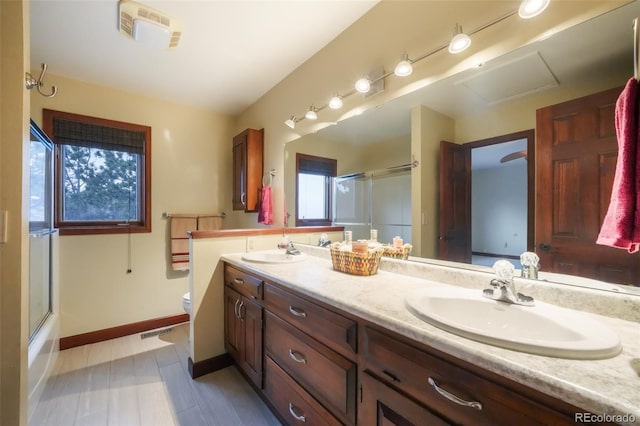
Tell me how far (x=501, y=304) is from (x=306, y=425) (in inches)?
38.1

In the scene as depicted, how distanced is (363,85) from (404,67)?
0.29 meters

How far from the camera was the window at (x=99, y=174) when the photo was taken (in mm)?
2318

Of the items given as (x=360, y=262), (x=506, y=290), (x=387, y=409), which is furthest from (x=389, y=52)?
(x=387, y=409)

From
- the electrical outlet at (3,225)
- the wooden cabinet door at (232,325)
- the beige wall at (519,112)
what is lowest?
the wooden cabinet door at (232,325)

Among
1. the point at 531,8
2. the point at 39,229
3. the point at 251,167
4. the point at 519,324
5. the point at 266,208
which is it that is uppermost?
the point at 531,8

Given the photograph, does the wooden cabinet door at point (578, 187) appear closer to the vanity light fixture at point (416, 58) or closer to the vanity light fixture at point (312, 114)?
the vanity light fixture at point (416, 58)

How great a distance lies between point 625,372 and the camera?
0.52m

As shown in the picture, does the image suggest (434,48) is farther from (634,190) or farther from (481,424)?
(481,424)

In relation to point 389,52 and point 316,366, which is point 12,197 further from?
point 389,52

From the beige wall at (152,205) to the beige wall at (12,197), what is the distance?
1.53 meters

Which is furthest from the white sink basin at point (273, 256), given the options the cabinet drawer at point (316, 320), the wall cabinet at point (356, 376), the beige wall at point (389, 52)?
the beige wall at point (389, 52)

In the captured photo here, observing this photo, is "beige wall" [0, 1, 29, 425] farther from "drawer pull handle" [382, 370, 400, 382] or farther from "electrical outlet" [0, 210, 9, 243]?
"drawer pull handle" [382, 370, 400, 382]

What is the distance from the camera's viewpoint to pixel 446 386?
2.18 ft

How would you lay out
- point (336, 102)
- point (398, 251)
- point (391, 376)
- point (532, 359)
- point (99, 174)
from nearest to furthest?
point (532, 359) < point (391, 376) < point (398, 251) < point (336, 102) < point (99, 174)
